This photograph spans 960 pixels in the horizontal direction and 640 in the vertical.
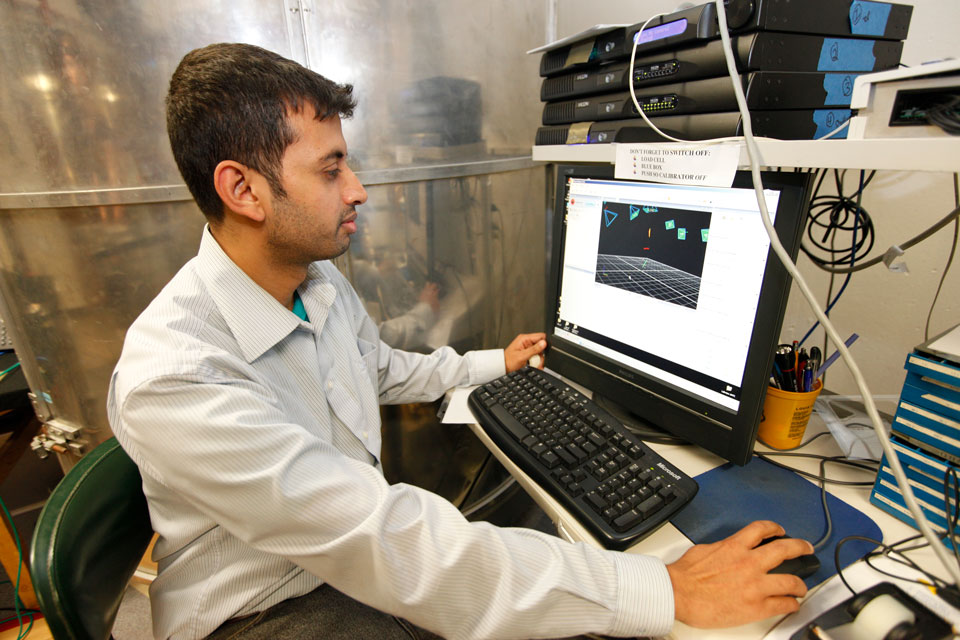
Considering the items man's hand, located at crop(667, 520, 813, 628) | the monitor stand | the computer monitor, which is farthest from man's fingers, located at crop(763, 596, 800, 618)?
the monitor stand

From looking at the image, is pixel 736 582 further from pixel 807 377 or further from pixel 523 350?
pixel 523 350

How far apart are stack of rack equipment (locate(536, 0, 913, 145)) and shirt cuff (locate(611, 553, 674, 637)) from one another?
609mm

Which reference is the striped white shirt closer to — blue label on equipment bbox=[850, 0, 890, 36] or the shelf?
the shelf

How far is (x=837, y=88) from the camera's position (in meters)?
0.75

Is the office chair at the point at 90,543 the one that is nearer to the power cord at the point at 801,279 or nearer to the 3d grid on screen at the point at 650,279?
the 3d grid on screen at the point at 650,279

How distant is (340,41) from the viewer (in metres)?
1.05

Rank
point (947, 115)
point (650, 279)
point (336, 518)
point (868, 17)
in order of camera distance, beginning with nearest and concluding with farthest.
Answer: point (947, 115)
point (336, 518)
point (868, 17)
point (650, 279)

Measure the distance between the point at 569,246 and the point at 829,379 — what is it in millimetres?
710

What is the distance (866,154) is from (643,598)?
573 mm

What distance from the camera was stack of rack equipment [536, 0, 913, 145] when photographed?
0.69 meters

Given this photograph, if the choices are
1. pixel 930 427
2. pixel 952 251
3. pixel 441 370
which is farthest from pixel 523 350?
pixel 952 251

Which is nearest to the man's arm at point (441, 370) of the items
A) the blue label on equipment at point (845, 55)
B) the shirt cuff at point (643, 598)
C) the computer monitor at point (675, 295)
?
the computer monitor at point (675, 295)

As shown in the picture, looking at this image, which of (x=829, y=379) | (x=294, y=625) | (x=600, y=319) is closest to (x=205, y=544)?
(x=294, y=625)

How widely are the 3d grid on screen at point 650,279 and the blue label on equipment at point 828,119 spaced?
288 mm
